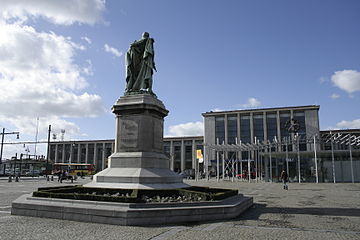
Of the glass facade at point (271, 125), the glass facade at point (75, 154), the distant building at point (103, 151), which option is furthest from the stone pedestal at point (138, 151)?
the glass facade at point (75, 154)

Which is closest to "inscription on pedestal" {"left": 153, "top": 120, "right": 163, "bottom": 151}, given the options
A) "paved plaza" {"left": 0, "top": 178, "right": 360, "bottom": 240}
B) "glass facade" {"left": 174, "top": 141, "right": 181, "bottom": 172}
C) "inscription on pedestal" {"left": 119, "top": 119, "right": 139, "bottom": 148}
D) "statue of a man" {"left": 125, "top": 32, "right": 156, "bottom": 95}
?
"inscription on pedestal" {"left": 119, "top": 119, "right": 139, "bottom": 148}

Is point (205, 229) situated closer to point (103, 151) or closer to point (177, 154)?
point (177, 154)

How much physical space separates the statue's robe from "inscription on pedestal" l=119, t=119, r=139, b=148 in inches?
92.9

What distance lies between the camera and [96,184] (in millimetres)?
14203

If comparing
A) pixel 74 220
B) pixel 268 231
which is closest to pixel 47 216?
pixel 74 220

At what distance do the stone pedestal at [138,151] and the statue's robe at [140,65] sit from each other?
1.21 meters

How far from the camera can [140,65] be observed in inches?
688

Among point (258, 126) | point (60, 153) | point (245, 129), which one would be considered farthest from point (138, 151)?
point (60, 153)

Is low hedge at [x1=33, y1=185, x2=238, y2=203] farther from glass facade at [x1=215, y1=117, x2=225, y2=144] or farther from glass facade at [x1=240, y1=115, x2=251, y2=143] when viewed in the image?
glass facade at [x1=215, y1=117, x2=225, y2=144]

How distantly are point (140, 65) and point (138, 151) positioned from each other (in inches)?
216

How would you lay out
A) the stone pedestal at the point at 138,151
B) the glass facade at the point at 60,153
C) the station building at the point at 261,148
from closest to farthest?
the stone pedestal at the point at 138,151, the station building at the point at 261,148, the glass facade at the point at 60,153

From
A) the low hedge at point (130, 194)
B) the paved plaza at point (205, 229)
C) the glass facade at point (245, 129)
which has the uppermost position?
the glass facade at point (245, 129)

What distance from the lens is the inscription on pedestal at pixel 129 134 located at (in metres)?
15.3

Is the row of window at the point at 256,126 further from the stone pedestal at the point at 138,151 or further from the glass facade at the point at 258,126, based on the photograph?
the stone pedestal at the point at 138,151
